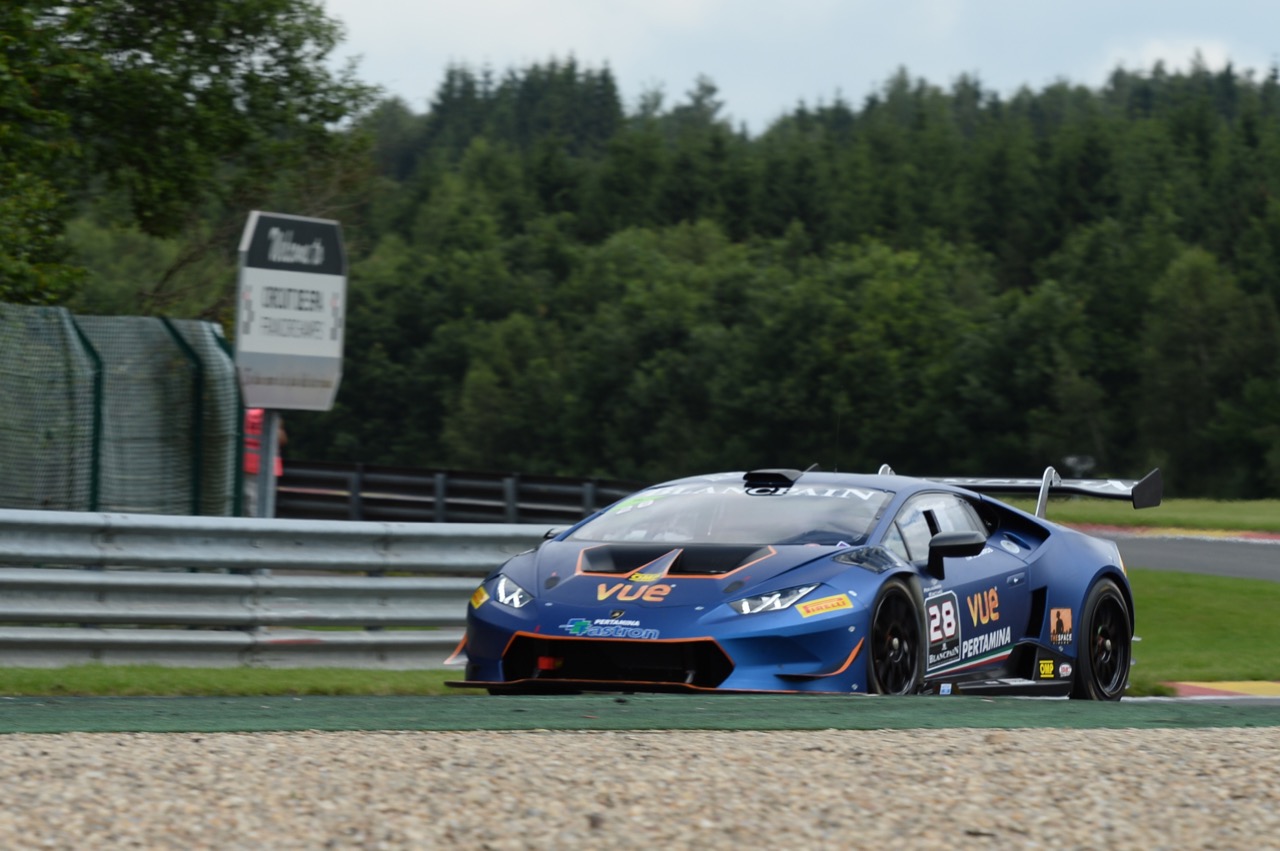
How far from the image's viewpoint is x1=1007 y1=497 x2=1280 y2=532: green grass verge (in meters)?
32.7

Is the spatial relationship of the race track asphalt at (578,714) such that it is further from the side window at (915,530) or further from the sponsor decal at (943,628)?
the side window at (915,530)

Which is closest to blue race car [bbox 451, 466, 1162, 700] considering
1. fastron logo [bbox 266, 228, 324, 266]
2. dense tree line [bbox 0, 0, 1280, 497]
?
fastron logo [bbox 266, 228, 324, 266]

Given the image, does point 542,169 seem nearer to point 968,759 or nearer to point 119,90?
point 119,90

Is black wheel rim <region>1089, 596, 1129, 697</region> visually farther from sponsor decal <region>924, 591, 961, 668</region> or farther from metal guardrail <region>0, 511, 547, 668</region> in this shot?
metal guardrail <region>0, 511, 547, 668</region>

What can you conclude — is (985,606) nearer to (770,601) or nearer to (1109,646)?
(1109,646)

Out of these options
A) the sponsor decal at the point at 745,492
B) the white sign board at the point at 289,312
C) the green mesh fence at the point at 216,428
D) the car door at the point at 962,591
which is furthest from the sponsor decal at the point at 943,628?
the green mesh fence at the point at 216,428

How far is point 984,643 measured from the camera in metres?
9.12

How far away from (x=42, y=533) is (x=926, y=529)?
477cm

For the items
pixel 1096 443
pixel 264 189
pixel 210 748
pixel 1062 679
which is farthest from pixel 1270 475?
pixel 210 748

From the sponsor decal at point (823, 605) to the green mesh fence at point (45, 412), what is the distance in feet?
18.0

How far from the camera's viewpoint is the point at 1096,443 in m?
84.8

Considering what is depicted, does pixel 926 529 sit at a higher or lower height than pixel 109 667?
higher

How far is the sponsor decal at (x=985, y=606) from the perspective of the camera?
9.03 m

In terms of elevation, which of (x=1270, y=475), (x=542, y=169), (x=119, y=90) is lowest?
(x=1270, y=475)
